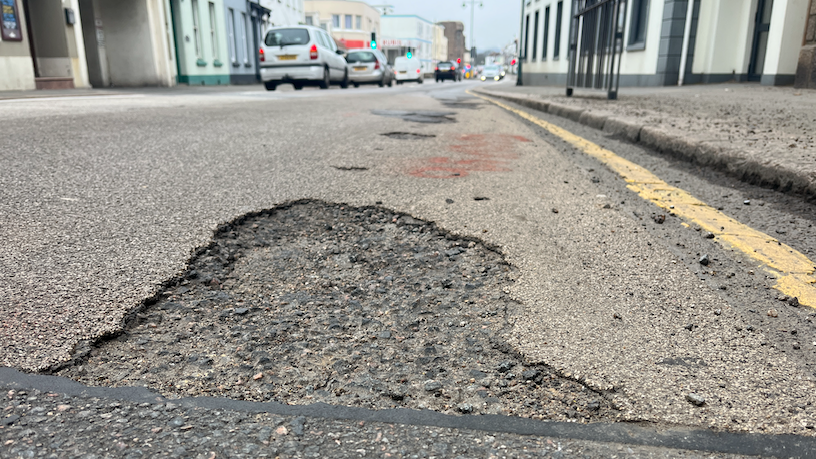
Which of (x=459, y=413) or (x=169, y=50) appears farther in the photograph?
(x=169, y=50)

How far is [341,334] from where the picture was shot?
1.43 meters

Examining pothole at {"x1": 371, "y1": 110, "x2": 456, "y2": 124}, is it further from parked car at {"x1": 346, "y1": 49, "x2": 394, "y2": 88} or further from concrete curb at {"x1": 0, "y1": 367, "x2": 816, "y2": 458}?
parked car at {"x1": 346, "y1": 49, "x2": 394, "y2": 88}

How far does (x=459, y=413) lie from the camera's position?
1128mm

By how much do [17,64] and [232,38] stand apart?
13288 millimetres

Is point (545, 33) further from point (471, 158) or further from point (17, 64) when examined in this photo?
point (471, 158)

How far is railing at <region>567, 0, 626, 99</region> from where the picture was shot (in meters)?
8.62

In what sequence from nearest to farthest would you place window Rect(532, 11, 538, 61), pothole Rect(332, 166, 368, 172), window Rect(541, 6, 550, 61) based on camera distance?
pothole Rect(332, 166, 368, 172) < window Rect(541, 6, 550, 61) < window Rect(532, 11, 538, 61)

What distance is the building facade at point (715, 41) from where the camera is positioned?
10.3m

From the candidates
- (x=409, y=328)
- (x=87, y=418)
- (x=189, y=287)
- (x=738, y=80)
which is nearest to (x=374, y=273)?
(x=409, y=328)

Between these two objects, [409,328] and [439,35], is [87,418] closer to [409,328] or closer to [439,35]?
[409,328]

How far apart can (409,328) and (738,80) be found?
546 inches

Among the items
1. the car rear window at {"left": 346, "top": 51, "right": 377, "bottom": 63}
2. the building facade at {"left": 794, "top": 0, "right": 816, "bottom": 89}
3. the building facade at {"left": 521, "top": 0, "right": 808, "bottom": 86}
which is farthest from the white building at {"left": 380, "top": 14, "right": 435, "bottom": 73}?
the building facade at {"left": 794, "top": 0, "right": 816, "bottom": 89}

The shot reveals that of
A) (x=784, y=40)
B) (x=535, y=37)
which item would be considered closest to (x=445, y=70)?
(x=535, y=37)

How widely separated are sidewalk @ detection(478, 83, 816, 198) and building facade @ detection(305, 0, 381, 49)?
56118 millimetres
